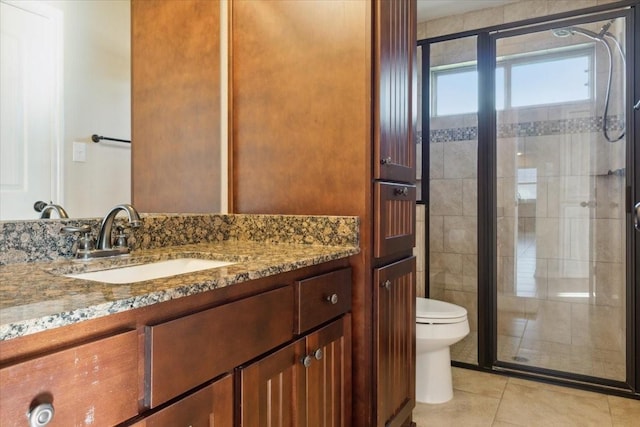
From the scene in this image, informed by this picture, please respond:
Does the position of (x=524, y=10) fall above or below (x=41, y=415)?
above

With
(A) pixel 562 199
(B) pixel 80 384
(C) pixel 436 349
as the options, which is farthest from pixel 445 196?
(B) pixel 80 384

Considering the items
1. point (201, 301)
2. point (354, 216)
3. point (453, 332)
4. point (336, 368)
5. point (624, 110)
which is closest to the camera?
point (201, 301)

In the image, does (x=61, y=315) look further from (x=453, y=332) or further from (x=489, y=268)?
(x=489, y=268)

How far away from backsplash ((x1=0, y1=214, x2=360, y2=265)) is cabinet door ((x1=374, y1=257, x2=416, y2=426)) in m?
0.22

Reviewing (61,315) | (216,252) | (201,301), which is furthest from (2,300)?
(216,252)

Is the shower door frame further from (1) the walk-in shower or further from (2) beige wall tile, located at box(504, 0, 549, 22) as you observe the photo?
(2) beige wall tile, located at box(504, 0, 549, 22)

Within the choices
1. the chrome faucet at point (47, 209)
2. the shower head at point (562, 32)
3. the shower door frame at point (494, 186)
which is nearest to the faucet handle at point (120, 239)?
the chrome faucet at point (47, 209)

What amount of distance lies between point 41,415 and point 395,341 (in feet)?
4.23

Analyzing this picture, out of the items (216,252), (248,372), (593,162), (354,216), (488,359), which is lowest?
(488,359)

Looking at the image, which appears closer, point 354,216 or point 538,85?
point 354,216

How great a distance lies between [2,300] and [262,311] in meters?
0.49

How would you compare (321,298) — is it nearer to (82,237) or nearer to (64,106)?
(82,237)

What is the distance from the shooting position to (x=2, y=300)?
654 millimetres

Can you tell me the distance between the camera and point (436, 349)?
2.14m
